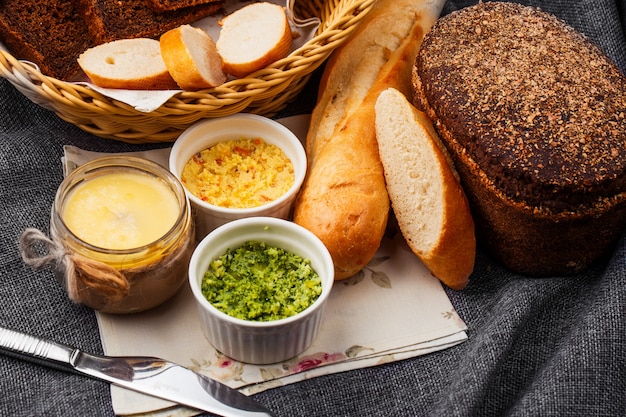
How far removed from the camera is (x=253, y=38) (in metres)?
2.37

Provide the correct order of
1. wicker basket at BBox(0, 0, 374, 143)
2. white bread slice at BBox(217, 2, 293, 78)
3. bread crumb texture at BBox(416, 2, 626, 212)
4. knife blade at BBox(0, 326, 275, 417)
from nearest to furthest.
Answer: knife blade at BBox(0, 326, 275, 417), bread crumb texture at BBox(416, 2, 626, 212), wicker basket at BBox(0, 0, 374, 143), white bread slice at BBox(217, 2, 293, 78)

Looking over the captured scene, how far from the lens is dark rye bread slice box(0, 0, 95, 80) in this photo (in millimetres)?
2486

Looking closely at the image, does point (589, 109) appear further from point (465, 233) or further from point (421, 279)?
point (421, 279)

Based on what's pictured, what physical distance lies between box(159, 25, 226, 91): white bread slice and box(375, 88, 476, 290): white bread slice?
533 millimetres

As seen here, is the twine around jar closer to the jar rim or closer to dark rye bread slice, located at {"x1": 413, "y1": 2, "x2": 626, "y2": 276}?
the jar rim

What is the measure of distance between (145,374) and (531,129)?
49.4 inches

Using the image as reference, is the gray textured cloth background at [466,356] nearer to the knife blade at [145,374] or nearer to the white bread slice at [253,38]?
the knife blade at [145,374]

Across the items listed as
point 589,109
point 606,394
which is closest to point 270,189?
point 589,109

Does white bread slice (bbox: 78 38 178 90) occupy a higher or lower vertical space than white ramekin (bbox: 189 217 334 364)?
higher

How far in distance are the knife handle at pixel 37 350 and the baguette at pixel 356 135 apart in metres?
0.77

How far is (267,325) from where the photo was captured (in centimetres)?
190

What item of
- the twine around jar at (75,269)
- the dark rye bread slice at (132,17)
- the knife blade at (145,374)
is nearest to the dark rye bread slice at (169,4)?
the dark rye bread slice at (132,17)

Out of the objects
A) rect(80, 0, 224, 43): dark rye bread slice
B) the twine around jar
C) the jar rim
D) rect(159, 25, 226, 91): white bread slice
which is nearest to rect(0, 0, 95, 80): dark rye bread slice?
rect(80, 0, 224, 43): dark rye bread slice

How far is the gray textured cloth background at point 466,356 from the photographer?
194cm
